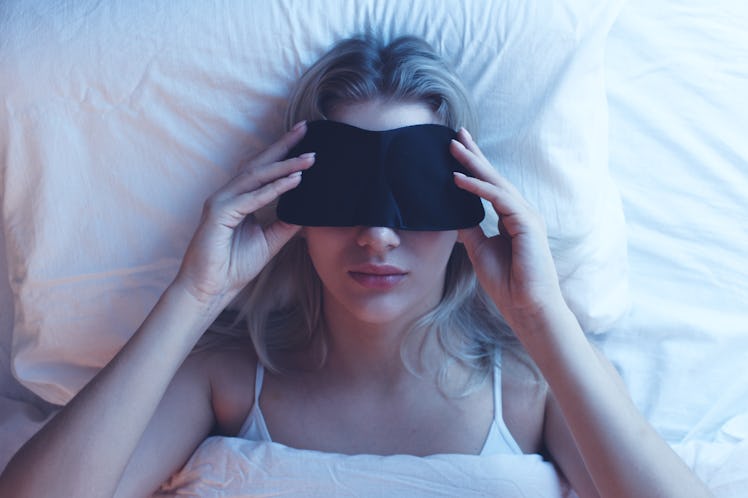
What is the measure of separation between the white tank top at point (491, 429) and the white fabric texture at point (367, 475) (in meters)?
0.04

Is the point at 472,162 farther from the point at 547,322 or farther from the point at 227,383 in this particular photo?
the point at 227,383

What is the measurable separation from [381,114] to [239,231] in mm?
301

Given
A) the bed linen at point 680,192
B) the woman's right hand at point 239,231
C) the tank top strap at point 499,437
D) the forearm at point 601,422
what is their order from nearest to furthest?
the forearm at point 601,422
the woman's right hand at point 239,231
the tank top strap at point 499,437
the bed linen at point 680,192

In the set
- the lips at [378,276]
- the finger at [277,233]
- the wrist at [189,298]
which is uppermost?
the finger at [277,233]

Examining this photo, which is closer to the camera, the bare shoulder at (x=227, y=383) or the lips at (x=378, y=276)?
the lips at (x=378, y=276)

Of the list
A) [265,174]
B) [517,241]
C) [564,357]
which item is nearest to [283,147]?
[265,174]

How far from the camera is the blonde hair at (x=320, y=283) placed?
1165 mm

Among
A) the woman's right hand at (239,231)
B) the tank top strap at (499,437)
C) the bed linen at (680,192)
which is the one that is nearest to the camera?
the woman's right hand at (239,231)

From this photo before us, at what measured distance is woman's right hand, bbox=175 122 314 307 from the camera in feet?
3.76

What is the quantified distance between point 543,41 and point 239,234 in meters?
0.60

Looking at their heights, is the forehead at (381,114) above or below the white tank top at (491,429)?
above

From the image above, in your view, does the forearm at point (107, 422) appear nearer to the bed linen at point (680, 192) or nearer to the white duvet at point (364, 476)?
the white duvet at point (364, 476)

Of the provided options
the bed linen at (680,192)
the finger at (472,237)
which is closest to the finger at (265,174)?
the finger at (472,237)

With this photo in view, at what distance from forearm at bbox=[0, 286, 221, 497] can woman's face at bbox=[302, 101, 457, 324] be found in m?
0.24
